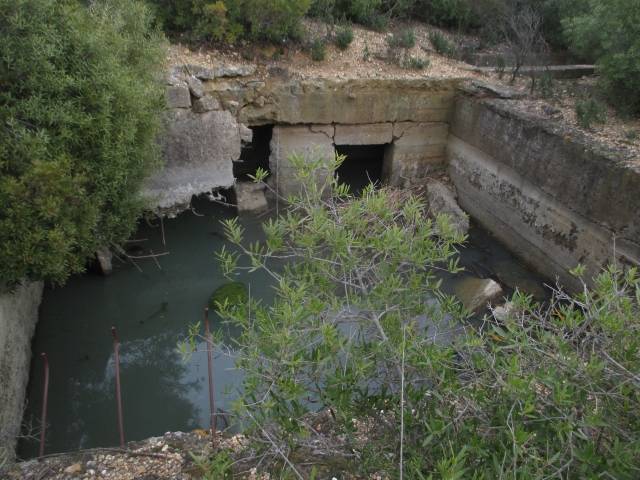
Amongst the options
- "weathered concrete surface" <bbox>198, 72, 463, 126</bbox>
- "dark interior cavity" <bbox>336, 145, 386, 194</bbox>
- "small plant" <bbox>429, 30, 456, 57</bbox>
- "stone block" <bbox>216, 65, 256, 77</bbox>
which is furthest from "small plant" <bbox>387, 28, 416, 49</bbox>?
"stone block" <bbox>216, 65, 256, 77</bbox>

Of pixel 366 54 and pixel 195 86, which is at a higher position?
pixel 366 54

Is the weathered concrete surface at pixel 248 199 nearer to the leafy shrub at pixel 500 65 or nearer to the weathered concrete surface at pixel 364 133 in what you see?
the weathered concrete surface at pixel 364 133

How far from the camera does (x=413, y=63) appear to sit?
339 inches

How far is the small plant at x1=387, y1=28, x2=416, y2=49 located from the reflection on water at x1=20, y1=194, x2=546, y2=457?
3871 mm

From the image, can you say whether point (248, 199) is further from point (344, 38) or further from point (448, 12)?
point (448, 12)

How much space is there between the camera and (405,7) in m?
10.2

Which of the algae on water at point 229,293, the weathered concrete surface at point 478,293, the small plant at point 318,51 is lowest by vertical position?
the algae on water at point 229,293

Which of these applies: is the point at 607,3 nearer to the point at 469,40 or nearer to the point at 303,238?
the point at 469,40

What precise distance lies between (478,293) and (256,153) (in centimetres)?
559

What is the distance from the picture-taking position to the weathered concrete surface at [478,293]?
21.3ft

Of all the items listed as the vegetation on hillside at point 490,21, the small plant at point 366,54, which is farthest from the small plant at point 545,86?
the small plant at point 366,54

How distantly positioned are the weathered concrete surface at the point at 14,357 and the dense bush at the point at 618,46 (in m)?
8.40

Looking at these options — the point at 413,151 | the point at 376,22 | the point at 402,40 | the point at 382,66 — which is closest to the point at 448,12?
the point at 376,22

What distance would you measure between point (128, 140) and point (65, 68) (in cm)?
83
